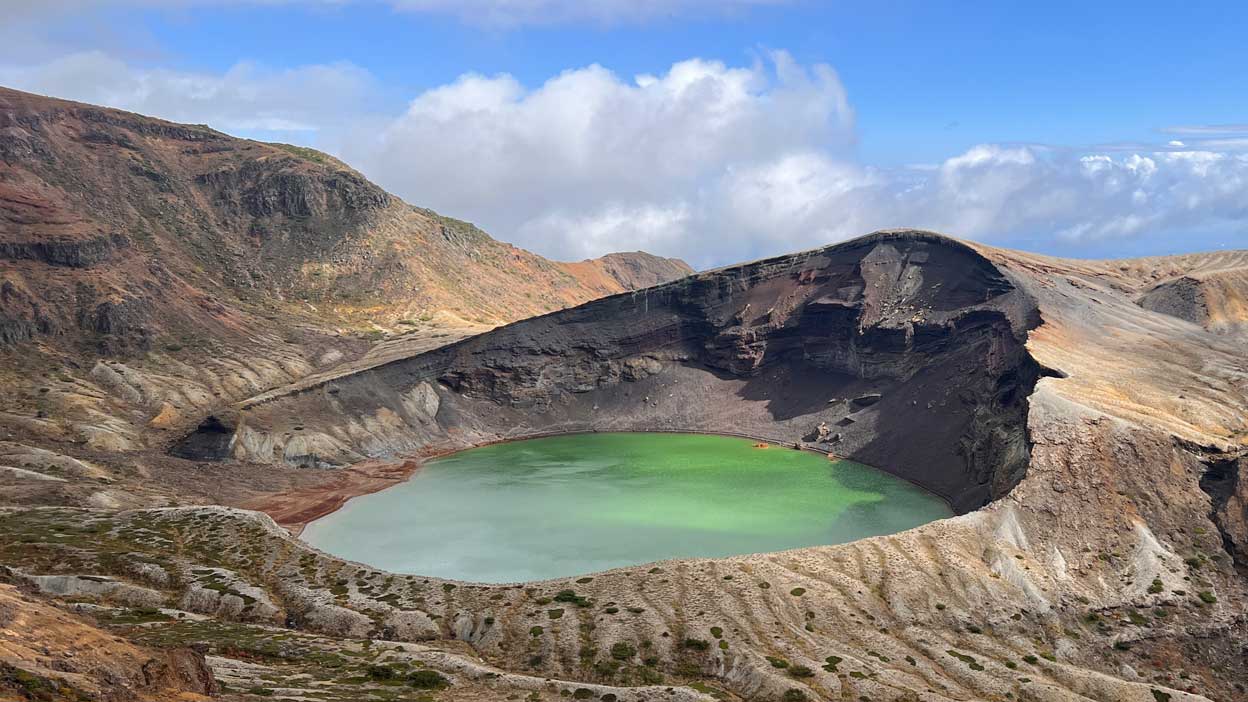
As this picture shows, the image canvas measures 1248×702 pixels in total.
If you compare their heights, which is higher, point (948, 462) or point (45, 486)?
point (45, 486)

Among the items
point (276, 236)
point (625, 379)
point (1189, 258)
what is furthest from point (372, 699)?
point (276, 236)

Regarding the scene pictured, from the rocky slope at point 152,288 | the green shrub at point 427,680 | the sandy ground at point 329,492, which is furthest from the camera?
the rocky slope at point 152,288

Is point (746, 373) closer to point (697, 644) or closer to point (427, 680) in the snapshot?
point (697, 644)

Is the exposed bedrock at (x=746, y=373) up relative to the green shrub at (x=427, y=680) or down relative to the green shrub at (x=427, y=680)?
up

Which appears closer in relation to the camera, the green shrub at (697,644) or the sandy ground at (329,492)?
the green shrub at (697,644)

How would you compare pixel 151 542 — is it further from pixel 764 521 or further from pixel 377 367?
pixel 377 367

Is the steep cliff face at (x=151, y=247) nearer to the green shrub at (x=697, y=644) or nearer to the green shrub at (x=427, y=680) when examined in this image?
the green shrub at (x=427, y=680)

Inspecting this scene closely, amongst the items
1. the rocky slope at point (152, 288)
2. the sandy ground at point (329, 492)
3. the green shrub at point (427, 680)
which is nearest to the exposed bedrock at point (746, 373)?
the sandy ground at point (329, 492)
